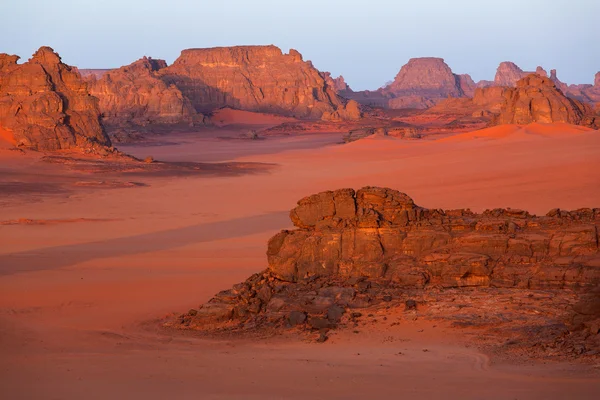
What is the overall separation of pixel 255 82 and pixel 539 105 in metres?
56.0

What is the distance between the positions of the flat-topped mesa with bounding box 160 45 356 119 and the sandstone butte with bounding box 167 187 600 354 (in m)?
84.3

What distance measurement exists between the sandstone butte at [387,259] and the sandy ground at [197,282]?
36.9 inches

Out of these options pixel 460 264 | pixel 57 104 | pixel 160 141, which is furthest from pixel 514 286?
pixel 160 141

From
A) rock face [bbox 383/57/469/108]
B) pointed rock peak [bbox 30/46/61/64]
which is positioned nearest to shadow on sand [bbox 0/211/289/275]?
pointed rock peak [bbox 30/46/61/64]

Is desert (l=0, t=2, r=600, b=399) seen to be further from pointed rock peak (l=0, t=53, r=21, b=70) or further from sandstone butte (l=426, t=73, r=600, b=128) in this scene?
sandstone butte (l=426, t=73, r=600, b=128)

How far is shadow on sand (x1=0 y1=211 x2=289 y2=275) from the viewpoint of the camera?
1695cm

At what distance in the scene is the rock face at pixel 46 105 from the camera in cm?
4016

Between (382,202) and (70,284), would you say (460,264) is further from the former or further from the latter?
(70,284)

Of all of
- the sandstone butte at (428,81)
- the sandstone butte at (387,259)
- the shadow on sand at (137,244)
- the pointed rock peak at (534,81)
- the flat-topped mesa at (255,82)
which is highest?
the sandstone butte at (428,81)

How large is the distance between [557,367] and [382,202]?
16.3 feet

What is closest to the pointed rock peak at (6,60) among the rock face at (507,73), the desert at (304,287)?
the desert at (304,287)

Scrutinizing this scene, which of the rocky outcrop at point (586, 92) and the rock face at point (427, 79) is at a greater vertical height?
the rock face at point (427, 79)

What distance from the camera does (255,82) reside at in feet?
335

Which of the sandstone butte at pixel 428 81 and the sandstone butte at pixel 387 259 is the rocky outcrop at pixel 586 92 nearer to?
the sandstone butte at pixel 428 81
